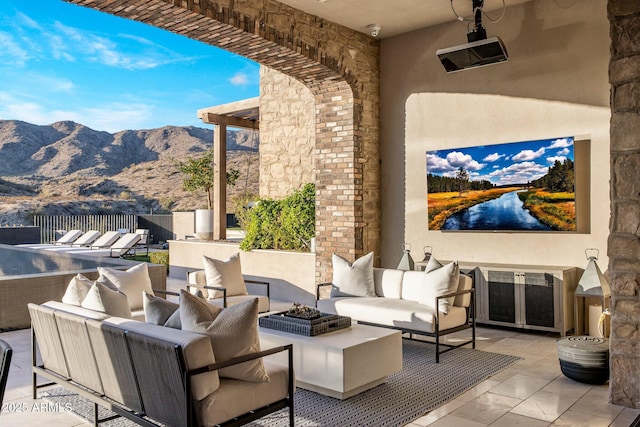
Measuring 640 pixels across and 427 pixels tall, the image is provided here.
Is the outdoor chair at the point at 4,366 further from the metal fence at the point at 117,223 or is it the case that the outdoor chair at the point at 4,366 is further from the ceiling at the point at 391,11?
the metal fence at the point at 117,223

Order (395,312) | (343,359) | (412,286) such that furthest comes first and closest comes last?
(412,286), (395,312), (343,359)

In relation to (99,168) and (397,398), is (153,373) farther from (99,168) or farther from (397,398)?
(99,168)

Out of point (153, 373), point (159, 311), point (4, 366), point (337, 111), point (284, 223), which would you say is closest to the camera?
point (4, 366)

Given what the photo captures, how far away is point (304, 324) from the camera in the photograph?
4332 mm

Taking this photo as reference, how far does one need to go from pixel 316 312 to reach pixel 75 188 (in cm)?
3107

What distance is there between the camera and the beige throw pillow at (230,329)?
2.88m

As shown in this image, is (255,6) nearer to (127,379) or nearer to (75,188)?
(127,379)

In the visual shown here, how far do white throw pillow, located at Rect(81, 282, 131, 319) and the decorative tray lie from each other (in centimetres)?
134

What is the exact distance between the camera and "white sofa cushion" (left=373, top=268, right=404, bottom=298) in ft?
19.4

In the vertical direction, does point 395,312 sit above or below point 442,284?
below

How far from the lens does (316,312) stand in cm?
459

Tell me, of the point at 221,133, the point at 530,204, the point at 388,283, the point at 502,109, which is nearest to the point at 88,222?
the point at 221,133

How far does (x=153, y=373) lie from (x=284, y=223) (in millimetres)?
6109

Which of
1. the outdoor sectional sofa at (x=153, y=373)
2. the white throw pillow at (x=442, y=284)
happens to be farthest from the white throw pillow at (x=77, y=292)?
the white throw pillow at (x=442, y=284)
